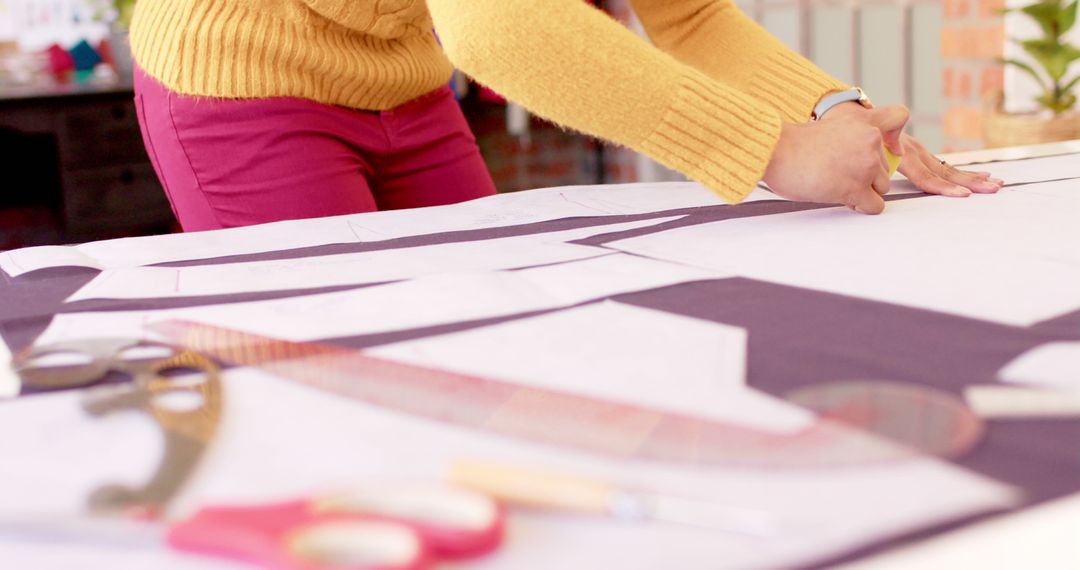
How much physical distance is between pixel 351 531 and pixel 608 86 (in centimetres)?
52

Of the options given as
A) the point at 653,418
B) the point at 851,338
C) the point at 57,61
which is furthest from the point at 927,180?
the point at 57,61

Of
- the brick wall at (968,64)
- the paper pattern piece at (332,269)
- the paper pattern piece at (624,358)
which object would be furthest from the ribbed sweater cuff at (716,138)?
the brick wall at (968,64)

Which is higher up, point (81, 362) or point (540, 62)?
point (540, 62)

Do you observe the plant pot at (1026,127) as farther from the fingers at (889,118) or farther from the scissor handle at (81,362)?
the scissor handle at (81,362)

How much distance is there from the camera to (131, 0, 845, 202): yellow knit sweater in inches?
29.7

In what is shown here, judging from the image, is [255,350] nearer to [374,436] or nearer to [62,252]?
[374,436]

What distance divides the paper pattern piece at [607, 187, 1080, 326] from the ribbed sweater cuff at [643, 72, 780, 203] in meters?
0.05

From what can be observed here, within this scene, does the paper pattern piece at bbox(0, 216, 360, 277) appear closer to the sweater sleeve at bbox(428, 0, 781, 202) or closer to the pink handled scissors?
the sweater sleeve at bbox(428, 0, 781, 202)

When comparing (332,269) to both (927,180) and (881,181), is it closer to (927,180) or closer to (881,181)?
(881,181)

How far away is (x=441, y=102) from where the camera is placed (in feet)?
4.25

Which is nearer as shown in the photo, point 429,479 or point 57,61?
point 429,479

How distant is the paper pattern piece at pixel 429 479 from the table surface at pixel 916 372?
0.01 meters

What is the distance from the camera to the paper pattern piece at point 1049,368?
0.46 m

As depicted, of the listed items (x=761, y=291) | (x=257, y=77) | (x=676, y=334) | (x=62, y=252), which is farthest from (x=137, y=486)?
(x=257, y=77)
